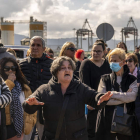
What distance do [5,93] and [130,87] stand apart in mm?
2033

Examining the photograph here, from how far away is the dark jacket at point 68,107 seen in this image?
11.8 feet

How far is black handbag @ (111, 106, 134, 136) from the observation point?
4551 mm

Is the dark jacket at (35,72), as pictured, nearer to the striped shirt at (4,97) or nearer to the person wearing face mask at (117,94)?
the person wearing face mask at (117,94)

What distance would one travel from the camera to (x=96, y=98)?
3662mm

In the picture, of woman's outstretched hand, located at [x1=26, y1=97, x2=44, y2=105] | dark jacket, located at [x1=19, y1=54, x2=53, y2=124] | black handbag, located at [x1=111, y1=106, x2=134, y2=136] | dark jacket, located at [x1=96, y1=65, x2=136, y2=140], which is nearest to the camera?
woman's outstretched hand, located at [x1=26, y1=97, x2=44, y2=105]

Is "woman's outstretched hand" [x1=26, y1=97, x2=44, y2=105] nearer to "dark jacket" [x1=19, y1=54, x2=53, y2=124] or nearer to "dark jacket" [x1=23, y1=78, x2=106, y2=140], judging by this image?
"dark jacket" [x1=23, y1=78, x2=106, y2=140]

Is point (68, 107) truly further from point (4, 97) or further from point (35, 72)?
point (35, 72)

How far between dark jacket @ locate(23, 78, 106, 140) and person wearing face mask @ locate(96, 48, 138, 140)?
3.39ft

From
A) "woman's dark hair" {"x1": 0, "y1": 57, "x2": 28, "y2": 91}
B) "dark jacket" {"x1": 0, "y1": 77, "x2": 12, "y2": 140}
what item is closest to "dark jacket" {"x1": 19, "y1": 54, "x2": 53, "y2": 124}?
"woman's dark hair" {"x1": 0, "y1": 57, "x2": 28, "y2": 91}

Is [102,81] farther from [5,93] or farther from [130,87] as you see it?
[5,93]

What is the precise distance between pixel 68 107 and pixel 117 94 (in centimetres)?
129

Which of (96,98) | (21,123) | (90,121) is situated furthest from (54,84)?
(90,121)

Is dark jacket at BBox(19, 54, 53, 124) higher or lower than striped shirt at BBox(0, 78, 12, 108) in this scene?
higher

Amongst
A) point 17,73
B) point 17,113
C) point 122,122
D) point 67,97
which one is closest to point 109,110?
point 122,122
